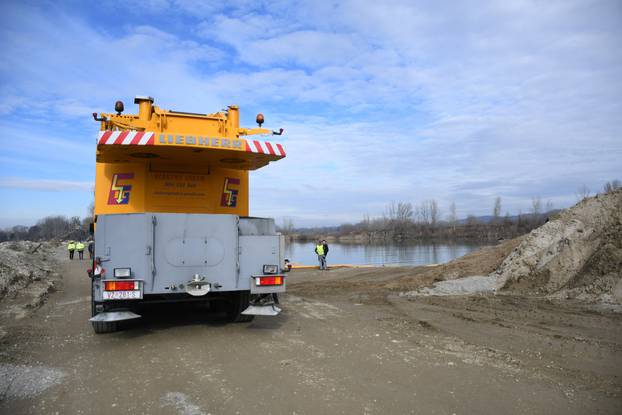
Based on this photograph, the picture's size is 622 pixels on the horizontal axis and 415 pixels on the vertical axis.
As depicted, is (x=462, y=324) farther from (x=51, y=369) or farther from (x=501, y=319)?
(x=51, y=369)

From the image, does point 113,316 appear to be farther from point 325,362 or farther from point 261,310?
point 325,362

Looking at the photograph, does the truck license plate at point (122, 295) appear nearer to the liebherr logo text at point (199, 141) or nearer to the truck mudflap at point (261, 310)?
the truck mudflap at point (261, 310)

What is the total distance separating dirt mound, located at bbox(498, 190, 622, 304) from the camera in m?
9.92

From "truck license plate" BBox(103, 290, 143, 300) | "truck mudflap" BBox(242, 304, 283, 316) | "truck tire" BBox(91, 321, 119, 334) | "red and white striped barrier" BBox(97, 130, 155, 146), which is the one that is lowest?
"truck tire" BBox(91, 321, 119, 334)

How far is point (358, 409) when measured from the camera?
13.9ft

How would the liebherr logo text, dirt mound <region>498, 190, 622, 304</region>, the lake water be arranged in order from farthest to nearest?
the lake water, dirt mound <region>498, 190, 622, 304</region>, the liebherr logo text

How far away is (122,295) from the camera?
6.13 m

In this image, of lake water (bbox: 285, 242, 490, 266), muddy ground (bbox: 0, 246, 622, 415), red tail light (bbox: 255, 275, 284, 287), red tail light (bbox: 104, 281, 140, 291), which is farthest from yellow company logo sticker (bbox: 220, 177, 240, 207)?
lake water (bbox: 285, 242, 490, 266)

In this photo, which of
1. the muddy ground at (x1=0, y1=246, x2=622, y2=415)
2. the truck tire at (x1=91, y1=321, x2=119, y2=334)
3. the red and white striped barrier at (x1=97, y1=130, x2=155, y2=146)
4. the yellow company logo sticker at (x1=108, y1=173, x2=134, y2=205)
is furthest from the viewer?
the yellow company logo sticker at (x1=108, y1=173, x2=134, y2=205)

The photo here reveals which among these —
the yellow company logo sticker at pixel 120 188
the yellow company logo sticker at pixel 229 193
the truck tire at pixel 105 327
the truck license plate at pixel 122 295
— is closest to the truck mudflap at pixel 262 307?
the truck license plate at pixel 122 295

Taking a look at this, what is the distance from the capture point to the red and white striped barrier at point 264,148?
731cm

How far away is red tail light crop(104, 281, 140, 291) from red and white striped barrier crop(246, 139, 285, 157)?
2672 mm

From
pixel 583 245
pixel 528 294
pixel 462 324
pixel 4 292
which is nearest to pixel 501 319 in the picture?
pixel 462 324

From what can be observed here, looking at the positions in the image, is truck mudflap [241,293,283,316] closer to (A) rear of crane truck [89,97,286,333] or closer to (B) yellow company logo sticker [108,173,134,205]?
(A) rear of crane truck [89,97,286,333]
